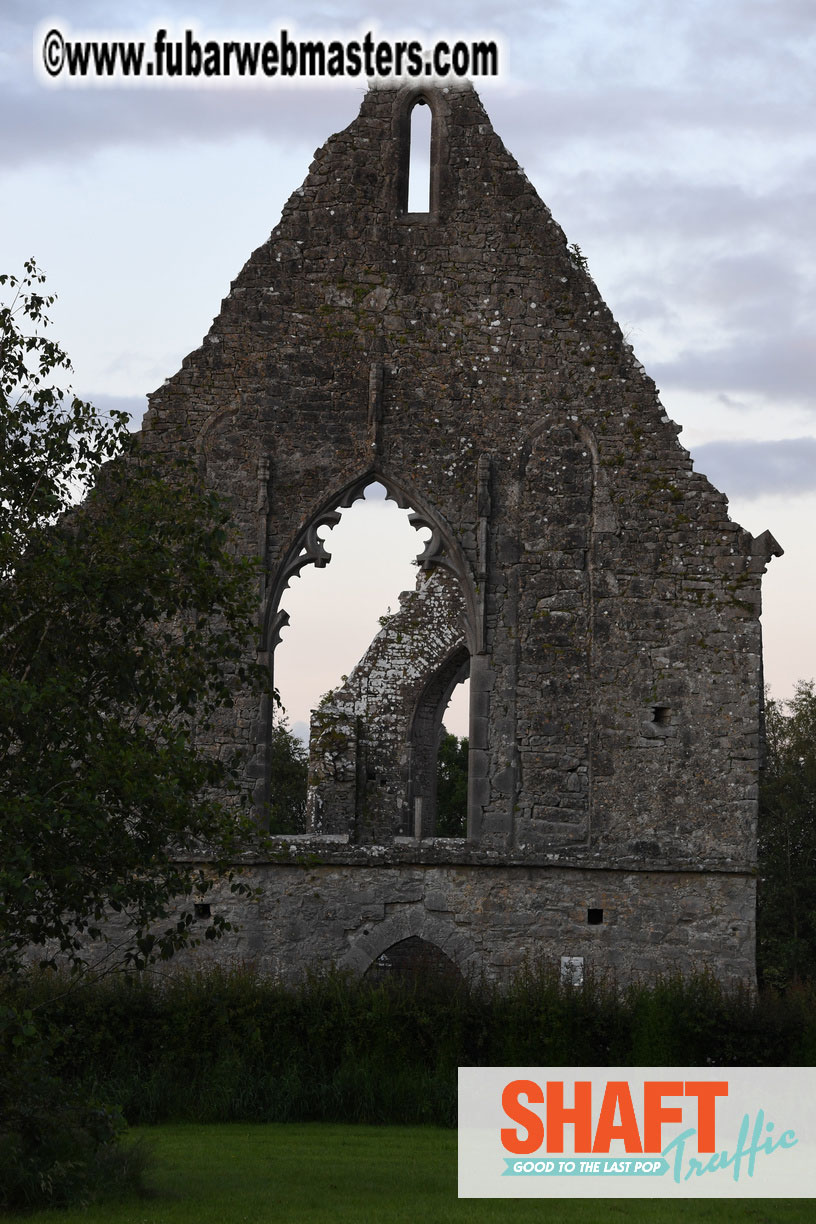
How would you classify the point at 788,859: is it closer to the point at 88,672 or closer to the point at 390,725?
the point at 390,725

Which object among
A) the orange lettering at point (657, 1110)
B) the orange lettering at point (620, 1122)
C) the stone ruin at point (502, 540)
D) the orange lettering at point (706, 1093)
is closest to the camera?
the orange lettering at point (620, 1122)

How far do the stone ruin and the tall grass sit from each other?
0.91 meters

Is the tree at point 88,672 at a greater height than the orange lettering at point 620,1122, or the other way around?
the tree at point 88,672

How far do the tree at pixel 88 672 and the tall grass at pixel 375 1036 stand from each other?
12.3 feet

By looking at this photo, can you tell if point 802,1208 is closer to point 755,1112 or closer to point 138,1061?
point 755,1112

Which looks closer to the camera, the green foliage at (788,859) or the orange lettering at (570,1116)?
the orange lettering at (570,1116)

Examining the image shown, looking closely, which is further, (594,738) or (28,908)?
(594,738)

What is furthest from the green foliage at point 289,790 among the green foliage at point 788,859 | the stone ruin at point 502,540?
the stone ruin at point 502,540

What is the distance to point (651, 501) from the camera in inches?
587

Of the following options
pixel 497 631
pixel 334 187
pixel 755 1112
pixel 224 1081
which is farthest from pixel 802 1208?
pixel 334 187

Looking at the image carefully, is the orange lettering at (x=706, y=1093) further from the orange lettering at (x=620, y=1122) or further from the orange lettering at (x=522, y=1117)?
the orange lettering at (x=522, y=1117)

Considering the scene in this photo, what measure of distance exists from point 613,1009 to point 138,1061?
3740 mm

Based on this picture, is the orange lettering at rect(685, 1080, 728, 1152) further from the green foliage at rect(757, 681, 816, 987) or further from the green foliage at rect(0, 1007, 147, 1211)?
the green foliage at rect(757, 681, 816, 987)

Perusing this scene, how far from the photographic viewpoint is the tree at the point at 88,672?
861 cm
